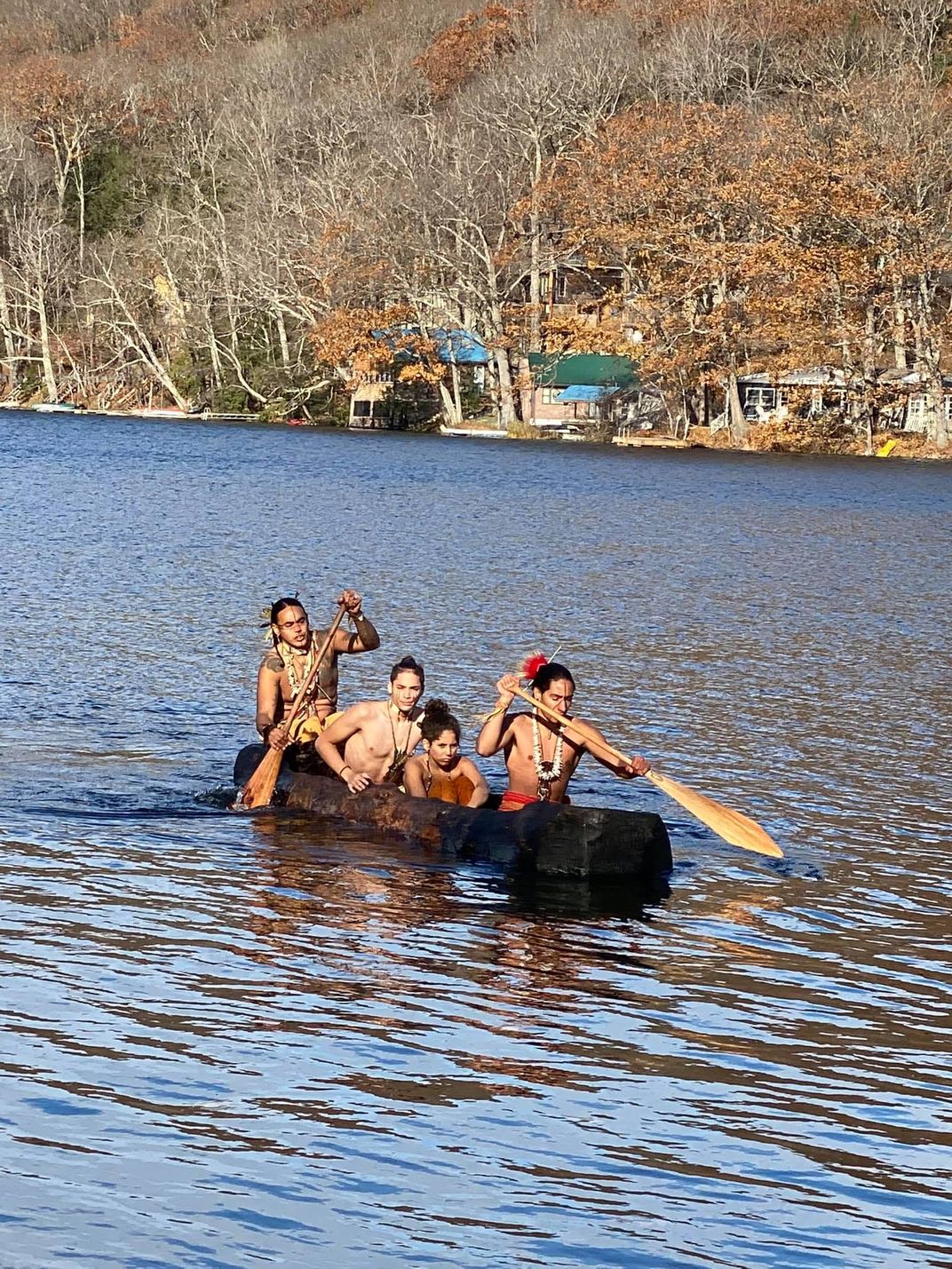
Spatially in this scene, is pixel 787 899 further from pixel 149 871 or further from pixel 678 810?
pixel 149 871

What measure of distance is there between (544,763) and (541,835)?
0.98 meters

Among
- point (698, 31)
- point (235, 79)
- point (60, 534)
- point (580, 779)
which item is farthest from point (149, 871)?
point (235, 79)

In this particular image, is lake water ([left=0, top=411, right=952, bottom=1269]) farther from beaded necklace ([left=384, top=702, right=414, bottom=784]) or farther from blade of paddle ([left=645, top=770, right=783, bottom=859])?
beaded necklace ([left=384, top=702, right=414, bottom=784])

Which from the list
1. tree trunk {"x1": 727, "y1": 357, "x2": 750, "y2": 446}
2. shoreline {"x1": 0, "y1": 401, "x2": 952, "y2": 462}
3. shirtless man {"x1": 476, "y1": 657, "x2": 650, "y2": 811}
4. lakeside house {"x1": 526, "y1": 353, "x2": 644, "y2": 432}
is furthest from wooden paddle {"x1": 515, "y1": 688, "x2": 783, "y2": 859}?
lakeside house {"x1": 526, "y1": 353, "x2": 644, "y2": 432}

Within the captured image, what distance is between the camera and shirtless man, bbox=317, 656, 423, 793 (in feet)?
46.6

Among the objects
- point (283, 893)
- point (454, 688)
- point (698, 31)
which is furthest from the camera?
point (698, 31)

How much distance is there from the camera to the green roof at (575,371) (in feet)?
278

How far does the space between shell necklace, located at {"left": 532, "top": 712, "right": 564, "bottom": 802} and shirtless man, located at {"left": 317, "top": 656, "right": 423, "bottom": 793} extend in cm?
88

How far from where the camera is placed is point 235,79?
365ft

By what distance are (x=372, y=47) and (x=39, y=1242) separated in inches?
4401

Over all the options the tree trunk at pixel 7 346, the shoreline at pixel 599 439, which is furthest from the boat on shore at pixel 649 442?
the tree trunk at pixel 7 346

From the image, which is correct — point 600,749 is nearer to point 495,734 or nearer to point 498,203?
point 495,734

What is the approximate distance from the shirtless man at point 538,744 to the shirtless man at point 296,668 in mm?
1895

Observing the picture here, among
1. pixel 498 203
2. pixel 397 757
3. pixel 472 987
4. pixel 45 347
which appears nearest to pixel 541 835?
pixel 397 757
